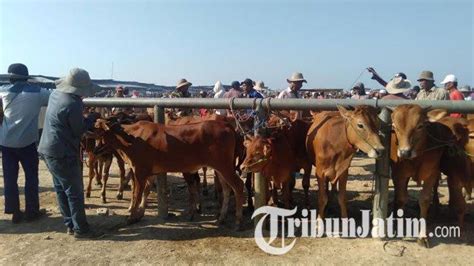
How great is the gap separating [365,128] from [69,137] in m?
3.82

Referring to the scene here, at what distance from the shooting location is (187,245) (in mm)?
5297

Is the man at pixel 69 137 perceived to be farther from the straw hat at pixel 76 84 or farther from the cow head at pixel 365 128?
the cow head at pixel 365 128

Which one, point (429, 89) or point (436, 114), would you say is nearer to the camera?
point (436, 114)

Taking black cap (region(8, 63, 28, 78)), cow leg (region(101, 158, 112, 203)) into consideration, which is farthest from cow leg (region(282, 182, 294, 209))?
black cap (region(8, 63, 28, 78))

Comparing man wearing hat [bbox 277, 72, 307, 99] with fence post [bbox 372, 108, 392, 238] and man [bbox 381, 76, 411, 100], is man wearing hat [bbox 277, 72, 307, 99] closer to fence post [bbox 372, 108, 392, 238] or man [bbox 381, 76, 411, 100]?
man [bbox 381, 76, 411, 100]

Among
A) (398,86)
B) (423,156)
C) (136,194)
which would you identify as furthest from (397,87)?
(136,194)

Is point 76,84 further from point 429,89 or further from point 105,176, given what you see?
point 429,89

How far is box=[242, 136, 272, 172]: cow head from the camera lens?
5.47 meters

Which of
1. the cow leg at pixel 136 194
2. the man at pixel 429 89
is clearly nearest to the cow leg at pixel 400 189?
the cow leg at pixel 136 194

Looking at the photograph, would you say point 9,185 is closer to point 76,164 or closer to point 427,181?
point 76,164

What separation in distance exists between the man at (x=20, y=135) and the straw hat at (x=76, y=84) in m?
1.07

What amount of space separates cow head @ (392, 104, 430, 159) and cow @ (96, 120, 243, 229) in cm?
226

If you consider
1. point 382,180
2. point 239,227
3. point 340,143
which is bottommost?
point 239,227

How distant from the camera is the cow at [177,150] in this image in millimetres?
5891
